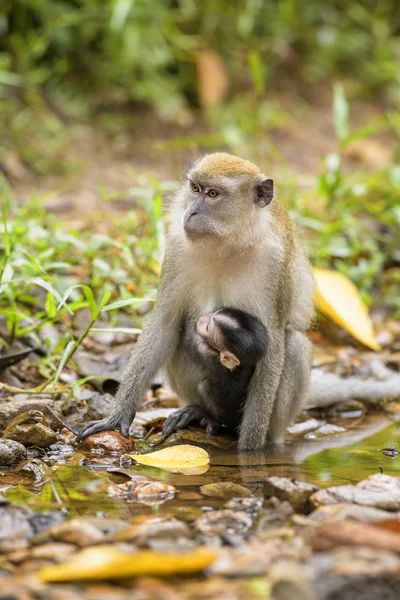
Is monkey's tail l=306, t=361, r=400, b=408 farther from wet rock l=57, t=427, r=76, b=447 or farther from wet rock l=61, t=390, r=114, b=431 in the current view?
wet rock l=57, t=427, r=76, b=447

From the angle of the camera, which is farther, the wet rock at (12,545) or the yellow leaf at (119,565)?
the wet rock at (12,545)

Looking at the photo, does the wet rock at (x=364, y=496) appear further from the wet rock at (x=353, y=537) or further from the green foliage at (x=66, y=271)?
the green foliage at (x=66, y=271)

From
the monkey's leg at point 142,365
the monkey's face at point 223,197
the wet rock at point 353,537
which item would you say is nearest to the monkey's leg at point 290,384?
the monkey's leg at point 142,365

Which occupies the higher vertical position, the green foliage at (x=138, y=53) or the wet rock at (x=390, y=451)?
the green foliage at (x=138, y=53)

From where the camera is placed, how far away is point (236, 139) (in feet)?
33.4

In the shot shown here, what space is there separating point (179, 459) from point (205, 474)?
0.23m

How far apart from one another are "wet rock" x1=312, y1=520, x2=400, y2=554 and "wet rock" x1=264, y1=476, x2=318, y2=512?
668mm

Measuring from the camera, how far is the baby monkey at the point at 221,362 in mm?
5043

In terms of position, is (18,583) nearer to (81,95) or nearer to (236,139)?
(236,139)

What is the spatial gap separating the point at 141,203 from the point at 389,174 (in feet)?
9.23

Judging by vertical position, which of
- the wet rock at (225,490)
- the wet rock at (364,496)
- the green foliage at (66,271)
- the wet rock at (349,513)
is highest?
the green foliage at (66,271)

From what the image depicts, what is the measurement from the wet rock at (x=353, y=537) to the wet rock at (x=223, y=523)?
0.46 m

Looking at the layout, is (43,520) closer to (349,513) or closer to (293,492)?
(293,492)

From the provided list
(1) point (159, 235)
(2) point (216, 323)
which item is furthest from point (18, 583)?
(1) point (159, 235)
